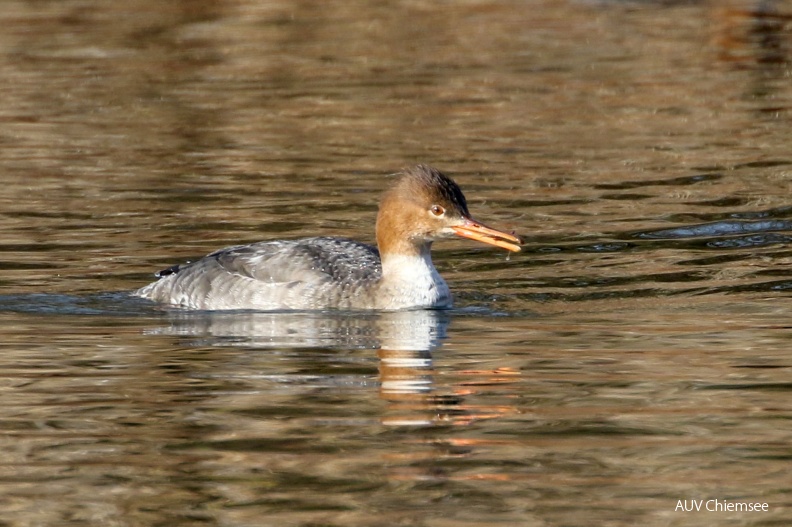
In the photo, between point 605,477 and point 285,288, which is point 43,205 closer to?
point 285,288

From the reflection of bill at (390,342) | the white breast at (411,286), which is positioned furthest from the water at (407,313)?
A: the white breast at (411,286)

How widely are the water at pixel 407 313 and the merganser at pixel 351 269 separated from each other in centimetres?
21

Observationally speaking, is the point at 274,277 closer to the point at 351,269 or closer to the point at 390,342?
the point at 351,269

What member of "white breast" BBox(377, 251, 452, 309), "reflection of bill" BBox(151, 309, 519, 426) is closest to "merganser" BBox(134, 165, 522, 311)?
"white breast" BBox(377, 251, 452, 309)

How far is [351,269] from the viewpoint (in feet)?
39.2

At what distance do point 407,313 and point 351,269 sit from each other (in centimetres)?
59

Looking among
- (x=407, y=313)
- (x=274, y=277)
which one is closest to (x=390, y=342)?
(x=407, y=313)

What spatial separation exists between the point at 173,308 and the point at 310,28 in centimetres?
1707

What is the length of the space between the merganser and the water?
211 mm

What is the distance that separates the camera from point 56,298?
1195 cm

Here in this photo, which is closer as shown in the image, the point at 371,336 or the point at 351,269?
the point at 371,336

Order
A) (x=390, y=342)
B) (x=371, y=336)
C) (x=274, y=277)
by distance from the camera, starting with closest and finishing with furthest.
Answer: (x=390, y=342) < (x=371, y=336) < (x=274, y=277)

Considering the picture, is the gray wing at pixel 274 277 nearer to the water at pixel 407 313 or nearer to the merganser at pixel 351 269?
the merganser at pixel 351 269

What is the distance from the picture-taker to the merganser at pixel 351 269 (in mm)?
11578
